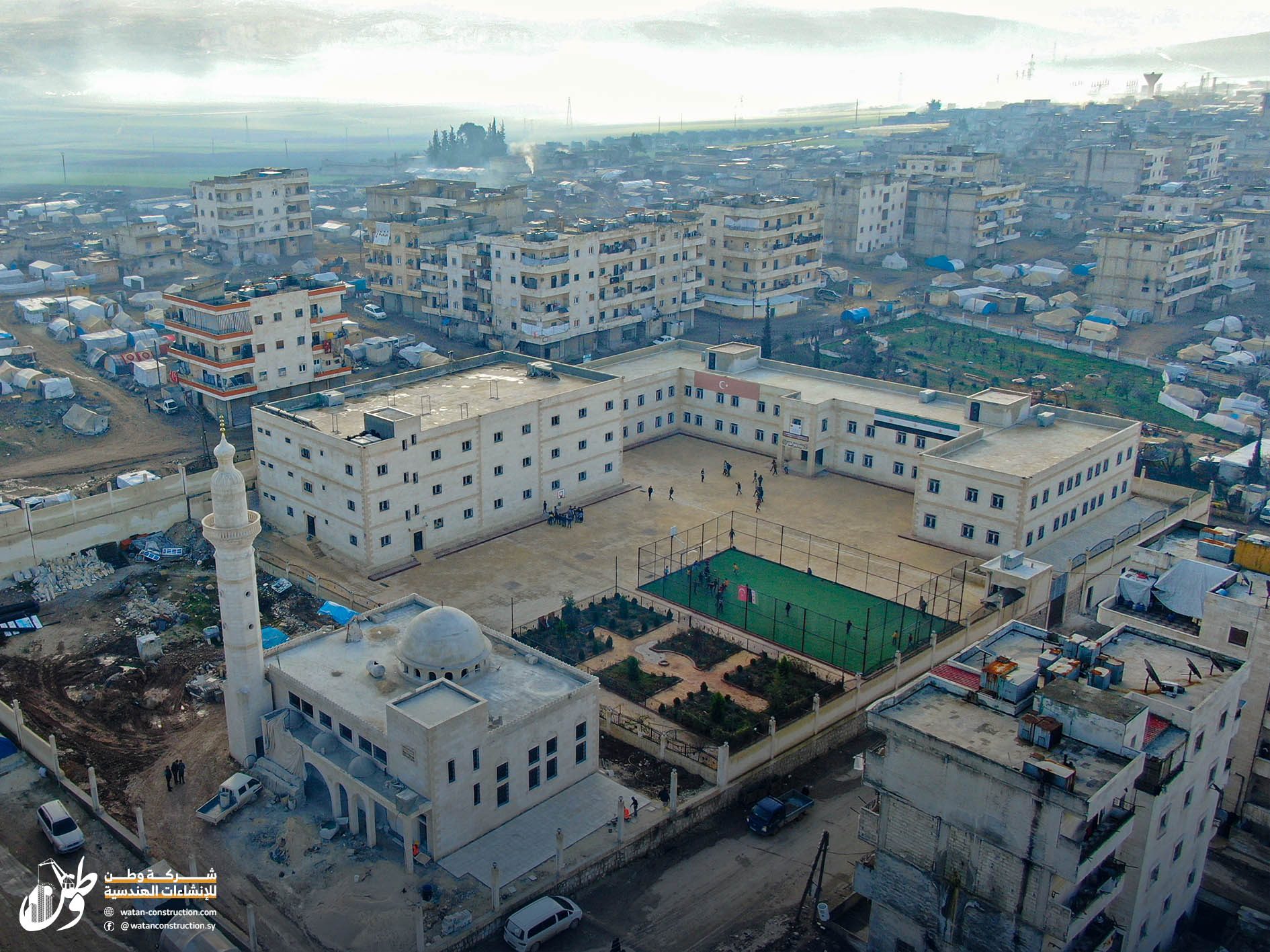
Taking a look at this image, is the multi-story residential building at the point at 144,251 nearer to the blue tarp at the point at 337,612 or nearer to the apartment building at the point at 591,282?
the apartment building at the point at 591,282

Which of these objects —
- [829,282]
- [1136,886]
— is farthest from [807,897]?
[829,282]

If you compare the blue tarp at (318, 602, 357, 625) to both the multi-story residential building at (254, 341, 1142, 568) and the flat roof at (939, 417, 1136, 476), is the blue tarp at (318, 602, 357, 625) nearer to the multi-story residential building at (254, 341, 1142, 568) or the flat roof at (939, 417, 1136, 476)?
the multi-story residential building at (254, 341, 1142, 568)

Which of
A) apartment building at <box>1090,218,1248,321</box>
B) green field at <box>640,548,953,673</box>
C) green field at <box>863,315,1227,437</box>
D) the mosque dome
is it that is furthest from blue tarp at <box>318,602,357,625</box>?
apartment building at <box>1090,218,1248,321</box>

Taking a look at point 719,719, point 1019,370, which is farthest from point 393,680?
point 1019,370

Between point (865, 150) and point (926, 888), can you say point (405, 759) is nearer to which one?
point (926, 888)

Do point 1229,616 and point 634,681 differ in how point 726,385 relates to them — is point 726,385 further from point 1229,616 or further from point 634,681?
point 1229,616

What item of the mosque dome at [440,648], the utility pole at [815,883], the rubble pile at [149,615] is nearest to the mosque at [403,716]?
the mosque dome at [440,648]
